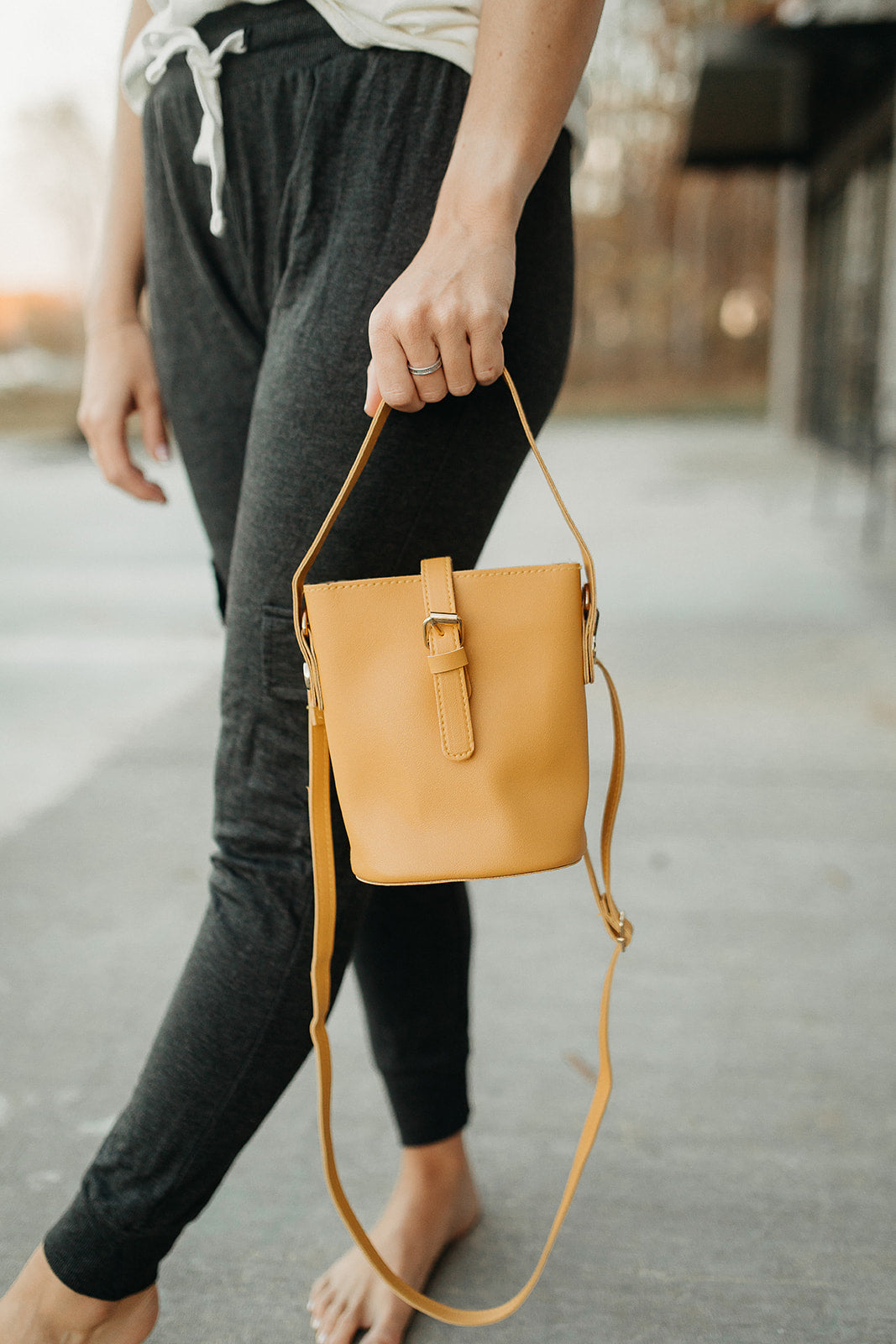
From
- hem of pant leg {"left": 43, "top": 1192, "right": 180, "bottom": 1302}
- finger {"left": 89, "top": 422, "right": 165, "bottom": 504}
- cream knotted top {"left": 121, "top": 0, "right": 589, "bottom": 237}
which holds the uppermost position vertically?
cream knotted top {"left": 121, "top": 0, "right": 589, "bottom": 237}

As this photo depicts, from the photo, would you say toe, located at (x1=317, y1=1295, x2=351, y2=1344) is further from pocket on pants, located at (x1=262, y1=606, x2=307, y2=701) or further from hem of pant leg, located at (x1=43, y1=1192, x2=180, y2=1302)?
pocket on pants, located at (x1=262, y1=606, x2=307, y2=701)

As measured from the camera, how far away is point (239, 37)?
2.82ft

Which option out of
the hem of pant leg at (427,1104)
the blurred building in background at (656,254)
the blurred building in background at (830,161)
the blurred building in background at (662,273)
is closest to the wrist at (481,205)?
the hem of pant leg at (427,1104)

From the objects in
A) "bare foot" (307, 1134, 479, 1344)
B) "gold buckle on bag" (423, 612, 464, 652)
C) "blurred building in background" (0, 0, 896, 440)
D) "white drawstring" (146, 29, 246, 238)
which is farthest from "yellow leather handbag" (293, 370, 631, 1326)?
"blurred building in background" (0, 0, 896, 440)

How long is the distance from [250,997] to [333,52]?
0.79 meters

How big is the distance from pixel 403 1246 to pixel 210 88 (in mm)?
A: 1126

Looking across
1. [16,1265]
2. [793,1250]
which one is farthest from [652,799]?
[16,1265]

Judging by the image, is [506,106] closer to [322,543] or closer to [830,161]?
[322,543]

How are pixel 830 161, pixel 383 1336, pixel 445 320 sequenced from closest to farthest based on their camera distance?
pixel 445 320
pixel 383 1336
pixel 830 161

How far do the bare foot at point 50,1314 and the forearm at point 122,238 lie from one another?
35.9 inches

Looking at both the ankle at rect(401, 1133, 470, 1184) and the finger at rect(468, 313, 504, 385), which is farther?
the ankle at rect(401, 1133, 470, 1184)

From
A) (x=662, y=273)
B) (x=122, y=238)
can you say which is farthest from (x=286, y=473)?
(x=662, y=273)

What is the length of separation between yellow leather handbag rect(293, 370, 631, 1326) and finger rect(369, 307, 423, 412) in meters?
0.01

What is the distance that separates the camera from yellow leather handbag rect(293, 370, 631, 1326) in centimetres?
77
